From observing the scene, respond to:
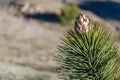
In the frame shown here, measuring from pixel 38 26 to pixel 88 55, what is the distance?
17.4 m

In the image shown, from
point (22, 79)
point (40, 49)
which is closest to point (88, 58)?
point (22, 79)

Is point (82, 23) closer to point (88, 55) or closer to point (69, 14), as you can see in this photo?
point (88, 55)

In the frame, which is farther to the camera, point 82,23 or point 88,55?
point 88,55

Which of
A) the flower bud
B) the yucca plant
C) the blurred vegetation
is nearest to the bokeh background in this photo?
the blurred vegetation

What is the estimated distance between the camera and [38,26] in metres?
21.4

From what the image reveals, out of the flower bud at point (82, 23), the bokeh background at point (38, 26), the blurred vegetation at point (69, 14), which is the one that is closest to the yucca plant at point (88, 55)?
the flower bud at point (82, 23)

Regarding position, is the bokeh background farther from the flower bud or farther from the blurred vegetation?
the flower bud

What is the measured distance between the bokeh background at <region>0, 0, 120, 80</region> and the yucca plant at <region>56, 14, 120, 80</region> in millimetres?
11189

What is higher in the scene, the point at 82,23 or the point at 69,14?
the point at 69,14

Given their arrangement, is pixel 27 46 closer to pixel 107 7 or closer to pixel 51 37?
pixel 51 37

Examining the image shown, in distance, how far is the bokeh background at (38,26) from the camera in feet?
58.2

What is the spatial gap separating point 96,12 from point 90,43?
18.6 metres

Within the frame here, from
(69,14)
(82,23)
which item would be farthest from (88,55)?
(69,14)

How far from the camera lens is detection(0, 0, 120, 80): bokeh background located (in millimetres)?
17734
